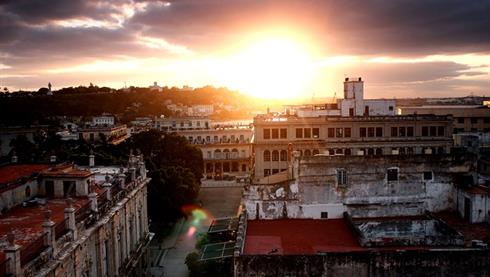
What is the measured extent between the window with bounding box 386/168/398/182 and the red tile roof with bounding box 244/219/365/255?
190 inches

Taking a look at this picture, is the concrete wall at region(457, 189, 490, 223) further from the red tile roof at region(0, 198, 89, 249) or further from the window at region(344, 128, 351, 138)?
the red tile roof at region(0, 198, 89, 249)

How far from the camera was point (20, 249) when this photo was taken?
717 inches

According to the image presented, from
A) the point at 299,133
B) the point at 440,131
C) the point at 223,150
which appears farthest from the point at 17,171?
the point at 223,150

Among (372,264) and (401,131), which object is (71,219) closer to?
(372,264)

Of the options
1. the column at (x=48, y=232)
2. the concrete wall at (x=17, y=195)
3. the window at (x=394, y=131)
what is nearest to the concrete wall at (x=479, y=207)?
the window at (x=394, y=131)

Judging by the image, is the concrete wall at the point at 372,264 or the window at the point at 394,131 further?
the window at the point at 394,131

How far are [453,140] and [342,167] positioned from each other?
31.9 m

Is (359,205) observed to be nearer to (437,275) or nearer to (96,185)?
(437,275)

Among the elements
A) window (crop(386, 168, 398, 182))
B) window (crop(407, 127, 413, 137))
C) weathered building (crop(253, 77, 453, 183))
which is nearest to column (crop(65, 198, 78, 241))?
window (crop(386, 168, 398, 182))

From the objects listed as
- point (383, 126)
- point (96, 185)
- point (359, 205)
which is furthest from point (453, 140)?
point (96, 185)

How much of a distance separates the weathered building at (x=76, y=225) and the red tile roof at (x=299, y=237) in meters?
8.18

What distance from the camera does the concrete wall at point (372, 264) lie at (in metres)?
26.3

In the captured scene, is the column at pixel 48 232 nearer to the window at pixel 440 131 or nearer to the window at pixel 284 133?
the window at pixel 284 133

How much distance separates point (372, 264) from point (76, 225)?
15.3 metres
